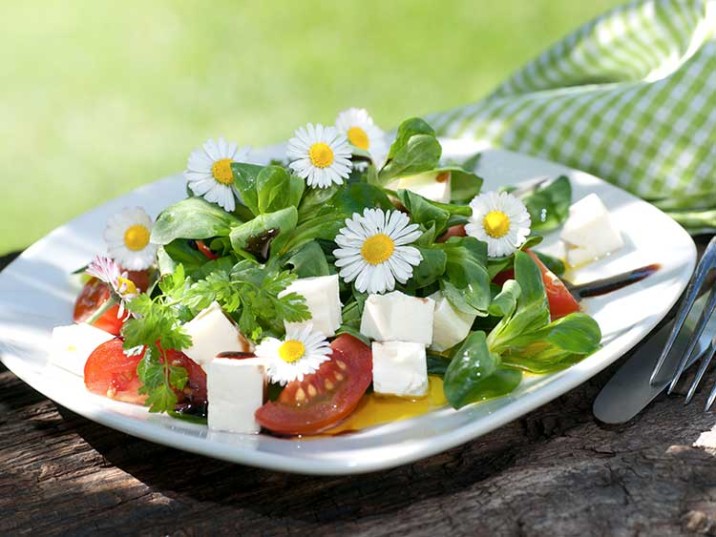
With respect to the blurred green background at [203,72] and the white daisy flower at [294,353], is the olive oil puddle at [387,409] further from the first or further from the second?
the blurred green background at [203,72]

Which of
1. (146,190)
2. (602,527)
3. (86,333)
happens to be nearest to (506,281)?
(602,527)

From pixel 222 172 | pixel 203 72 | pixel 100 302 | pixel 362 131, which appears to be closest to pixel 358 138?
pixel 362 131

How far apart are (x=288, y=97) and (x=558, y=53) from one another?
1.93m

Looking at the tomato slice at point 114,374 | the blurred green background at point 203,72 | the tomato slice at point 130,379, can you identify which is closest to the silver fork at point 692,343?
the tomato slice at point 130,379

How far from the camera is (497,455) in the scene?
1535mm

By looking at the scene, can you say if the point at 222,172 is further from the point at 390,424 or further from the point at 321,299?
the point at 390,424

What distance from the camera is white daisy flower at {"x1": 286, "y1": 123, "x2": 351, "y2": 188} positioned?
1.77m

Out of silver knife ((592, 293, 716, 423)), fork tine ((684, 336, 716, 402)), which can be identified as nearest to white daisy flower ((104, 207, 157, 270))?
silver knife ((592, 293, 716, 423))

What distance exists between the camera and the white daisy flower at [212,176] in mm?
1790

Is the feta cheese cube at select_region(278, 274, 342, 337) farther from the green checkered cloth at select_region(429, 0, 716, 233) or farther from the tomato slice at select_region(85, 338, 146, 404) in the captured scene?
the green checkered cloth at select_region(429, 0, 716, 233)

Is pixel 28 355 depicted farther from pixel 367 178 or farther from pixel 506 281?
pixel 506 281

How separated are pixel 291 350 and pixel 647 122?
1230mm

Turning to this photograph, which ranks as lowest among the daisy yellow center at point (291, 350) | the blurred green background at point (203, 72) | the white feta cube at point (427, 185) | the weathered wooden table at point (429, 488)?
the blurred green background at point (203, 72)

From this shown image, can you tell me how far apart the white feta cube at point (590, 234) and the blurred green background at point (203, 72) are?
7.93ft
